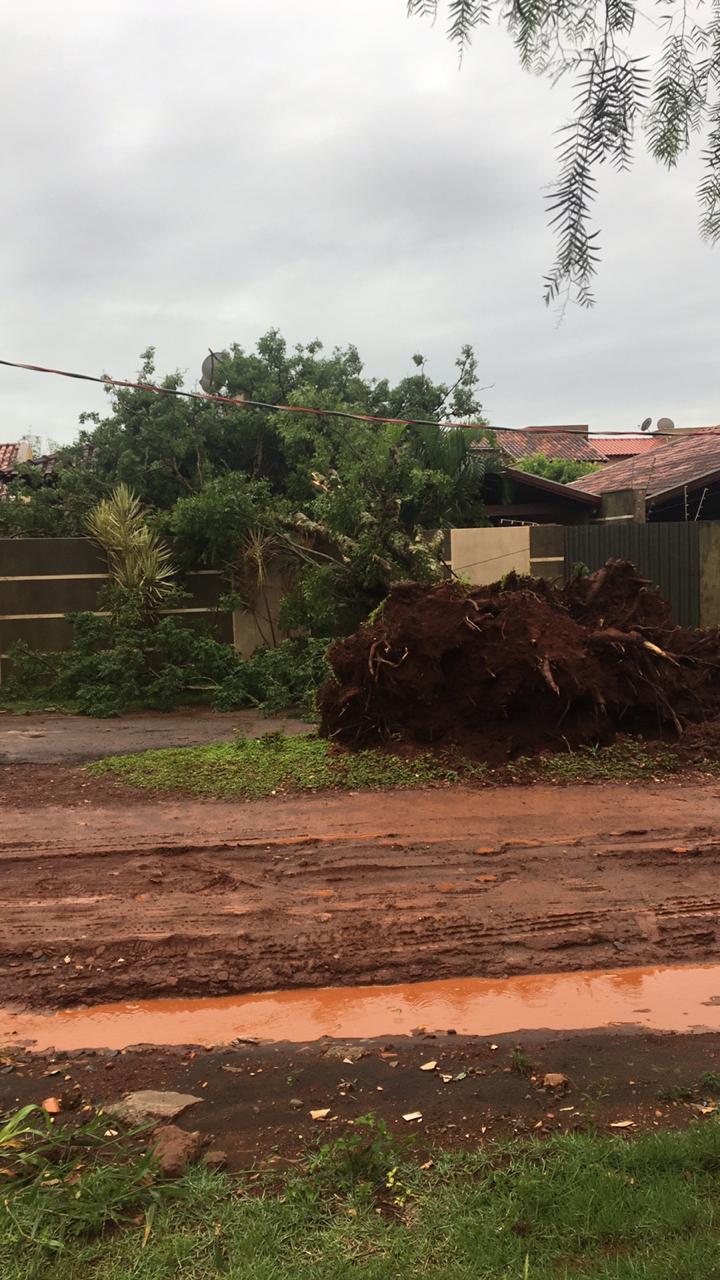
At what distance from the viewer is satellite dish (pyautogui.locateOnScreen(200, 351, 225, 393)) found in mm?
20234

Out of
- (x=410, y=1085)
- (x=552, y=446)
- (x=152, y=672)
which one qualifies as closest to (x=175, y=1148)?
(x=410, y=1085)

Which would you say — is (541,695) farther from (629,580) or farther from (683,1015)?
(683,1015)

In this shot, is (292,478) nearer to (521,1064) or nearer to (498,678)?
(498,678)

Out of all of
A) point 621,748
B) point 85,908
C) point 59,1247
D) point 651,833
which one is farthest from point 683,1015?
point 621,748

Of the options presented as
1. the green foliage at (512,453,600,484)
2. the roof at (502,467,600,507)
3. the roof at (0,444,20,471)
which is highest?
the roof at (0,444,20,471)

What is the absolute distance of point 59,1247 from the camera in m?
2.47

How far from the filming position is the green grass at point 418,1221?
2.38 meters

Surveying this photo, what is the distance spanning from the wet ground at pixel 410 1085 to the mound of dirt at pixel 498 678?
16.1 ft

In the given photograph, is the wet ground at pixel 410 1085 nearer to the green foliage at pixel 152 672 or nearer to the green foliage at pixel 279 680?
the green foliage at pixel 279 680

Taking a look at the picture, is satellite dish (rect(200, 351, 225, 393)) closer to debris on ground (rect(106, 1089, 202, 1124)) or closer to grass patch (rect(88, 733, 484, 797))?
grass patch (rect(88, 733, 484, 797))

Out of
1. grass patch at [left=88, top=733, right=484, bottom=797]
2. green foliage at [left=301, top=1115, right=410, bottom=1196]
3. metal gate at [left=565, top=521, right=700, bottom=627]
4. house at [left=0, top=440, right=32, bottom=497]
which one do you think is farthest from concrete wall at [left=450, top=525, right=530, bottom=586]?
house at [left=0, top=440, right=32, bottom=497]

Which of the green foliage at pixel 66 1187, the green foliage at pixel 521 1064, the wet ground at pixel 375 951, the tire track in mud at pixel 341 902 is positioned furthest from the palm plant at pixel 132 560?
the green foliage at pixel 66 1187

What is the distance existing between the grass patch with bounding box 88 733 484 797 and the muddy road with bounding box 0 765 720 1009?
1.37 ft

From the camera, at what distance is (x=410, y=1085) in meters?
3.48
